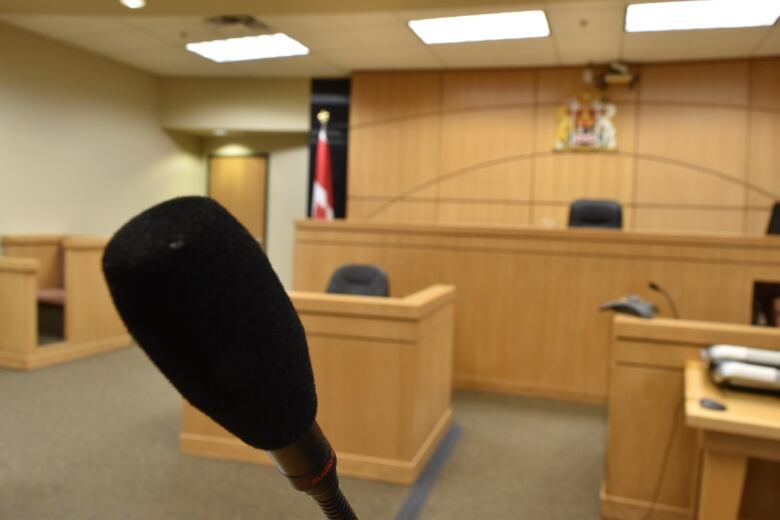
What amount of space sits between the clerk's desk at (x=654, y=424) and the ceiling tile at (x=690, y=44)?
406 cm

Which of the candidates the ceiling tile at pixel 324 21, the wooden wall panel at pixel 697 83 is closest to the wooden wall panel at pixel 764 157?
the wooden wall panel at pixel 697 83

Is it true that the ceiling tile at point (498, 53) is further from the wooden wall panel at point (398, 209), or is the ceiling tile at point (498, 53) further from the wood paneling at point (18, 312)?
the wood paneling at point (18, 312)

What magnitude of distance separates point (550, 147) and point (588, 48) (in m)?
1.16

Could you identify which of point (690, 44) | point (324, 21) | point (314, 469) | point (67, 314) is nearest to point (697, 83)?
point (690, 44)

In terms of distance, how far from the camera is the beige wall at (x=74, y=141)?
6289 millimetres

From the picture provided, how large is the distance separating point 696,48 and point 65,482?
6.15 meters

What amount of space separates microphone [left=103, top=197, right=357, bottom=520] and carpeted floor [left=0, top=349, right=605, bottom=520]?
241cm

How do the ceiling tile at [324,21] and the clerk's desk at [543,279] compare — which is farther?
the ceiling tile at [324,21]

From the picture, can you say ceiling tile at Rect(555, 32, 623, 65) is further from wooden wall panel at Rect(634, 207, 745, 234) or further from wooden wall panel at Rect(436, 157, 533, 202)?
wooden wall panel at Rect(634, 207, 745, 234)

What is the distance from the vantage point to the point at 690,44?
603 cm

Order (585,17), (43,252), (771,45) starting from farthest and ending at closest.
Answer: (43,252), (771,45), (585,17)

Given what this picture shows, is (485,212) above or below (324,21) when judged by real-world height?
below

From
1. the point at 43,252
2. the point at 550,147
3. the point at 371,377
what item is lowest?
the point at 371,377

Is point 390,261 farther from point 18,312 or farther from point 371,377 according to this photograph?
point 18,312
